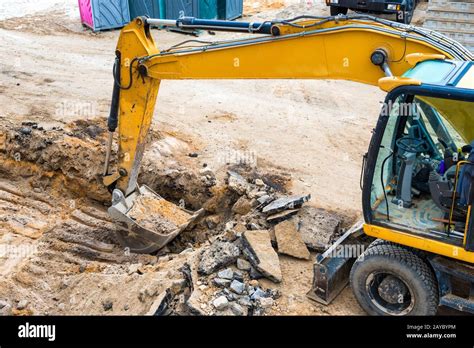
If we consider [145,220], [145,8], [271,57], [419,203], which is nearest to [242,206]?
[145,220]

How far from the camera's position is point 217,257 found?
6.22m

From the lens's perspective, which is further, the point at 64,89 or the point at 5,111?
the point at 64,89

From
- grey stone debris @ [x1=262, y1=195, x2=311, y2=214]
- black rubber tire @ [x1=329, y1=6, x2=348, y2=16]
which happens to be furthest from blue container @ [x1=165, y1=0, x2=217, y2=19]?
grey stone debris @ [x1=262, y1=195, x2=311, y2=214]

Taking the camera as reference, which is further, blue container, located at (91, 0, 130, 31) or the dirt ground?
blue container, located at (91, 0, 130, 31)

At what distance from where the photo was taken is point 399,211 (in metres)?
5.44

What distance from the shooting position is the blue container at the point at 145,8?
17172mm

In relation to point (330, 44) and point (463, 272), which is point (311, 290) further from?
point (330, 44)

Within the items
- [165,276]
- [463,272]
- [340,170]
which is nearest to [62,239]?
[165,276]

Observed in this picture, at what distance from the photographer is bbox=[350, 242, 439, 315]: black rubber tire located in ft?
17.4

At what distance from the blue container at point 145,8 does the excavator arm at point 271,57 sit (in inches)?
444

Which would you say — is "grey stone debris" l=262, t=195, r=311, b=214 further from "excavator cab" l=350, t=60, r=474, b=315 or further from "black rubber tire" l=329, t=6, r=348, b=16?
"black rubber tire" l=329, t=6, r=348, b=16

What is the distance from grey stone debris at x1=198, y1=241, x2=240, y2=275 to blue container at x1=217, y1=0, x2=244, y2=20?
44.5ft

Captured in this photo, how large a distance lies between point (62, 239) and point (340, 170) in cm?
475

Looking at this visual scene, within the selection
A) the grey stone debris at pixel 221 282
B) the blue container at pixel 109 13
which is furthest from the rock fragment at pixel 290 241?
the blue container at pixel 109 13
